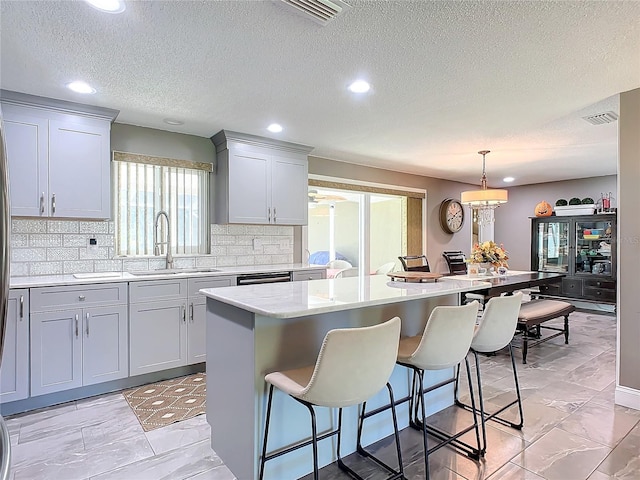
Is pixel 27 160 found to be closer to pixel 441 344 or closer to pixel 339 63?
pixel 339 63

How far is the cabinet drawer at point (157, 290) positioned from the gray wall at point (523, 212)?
6.90m

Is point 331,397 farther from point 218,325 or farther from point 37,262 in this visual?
point 37,262

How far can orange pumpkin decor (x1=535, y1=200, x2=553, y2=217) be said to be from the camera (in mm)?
6891

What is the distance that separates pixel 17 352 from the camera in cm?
268

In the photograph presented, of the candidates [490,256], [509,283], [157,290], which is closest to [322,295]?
[157,290]

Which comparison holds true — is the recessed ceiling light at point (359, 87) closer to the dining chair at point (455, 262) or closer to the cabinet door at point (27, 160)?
the cabinet door at point (27, 160)

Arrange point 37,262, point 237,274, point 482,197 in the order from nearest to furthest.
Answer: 1. point 37,262
2. point 237,274
3. point 482,197

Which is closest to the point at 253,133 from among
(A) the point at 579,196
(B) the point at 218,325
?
(B) the point at 218,325

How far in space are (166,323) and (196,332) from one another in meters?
0.29

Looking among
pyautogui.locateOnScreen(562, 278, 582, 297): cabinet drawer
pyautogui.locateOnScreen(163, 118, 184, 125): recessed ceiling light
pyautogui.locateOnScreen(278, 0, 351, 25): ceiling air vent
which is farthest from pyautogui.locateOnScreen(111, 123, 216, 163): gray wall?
pyautogui.locateOnScreen(562, 278, 582, 297): cabinet drawer

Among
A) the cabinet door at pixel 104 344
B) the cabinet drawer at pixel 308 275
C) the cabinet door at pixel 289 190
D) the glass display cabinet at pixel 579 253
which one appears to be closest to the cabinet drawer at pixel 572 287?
the glass display cabinet at pixel 579 253

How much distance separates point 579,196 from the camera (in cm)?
698

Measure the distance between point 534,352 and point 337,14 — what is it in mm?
4086

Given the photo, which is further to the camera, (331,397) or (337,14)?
(337,14)
